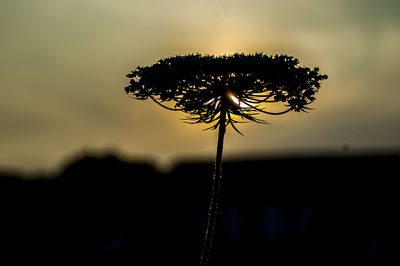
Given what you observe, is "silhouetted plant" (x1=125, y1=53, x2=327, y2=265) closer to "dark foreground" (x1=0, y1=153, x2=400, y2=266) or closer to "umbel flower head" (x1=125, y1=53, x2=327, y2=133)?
"umbel flower head" (x1=125, y1=53, x2=327, y2=133)

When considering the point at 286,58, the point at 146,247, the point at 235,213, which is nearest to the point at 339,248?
the point at 235,213

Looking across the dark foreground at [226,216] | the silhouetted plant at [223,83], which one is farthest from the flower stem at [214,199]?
the dark foreground at [226,216]

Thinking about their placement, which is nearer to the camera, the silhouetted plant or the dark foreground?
the silhouetted plant

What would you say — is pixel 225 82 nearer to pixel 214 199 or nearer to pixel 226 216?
pixel 214 199

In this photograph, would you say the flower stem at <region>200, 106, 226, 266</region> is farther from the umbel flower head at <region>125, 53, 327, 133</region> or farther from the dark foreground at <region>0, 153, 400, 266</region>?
the dark foreground at <region>0, 153, 400, 266</region>

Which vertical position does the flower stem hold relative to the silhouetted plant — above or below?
below

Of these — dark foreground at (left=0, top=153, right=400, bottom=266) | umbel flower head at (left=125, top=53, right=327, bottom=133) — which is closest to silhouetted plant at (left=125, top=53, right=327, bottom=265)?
umbel flower head at (left=125, top=53, right=327, bottom=133)

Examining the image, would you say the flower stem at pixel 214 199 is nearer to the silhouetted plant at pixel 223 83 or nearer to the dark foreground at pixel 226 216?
the silhouetted plant at pixel 223 83
